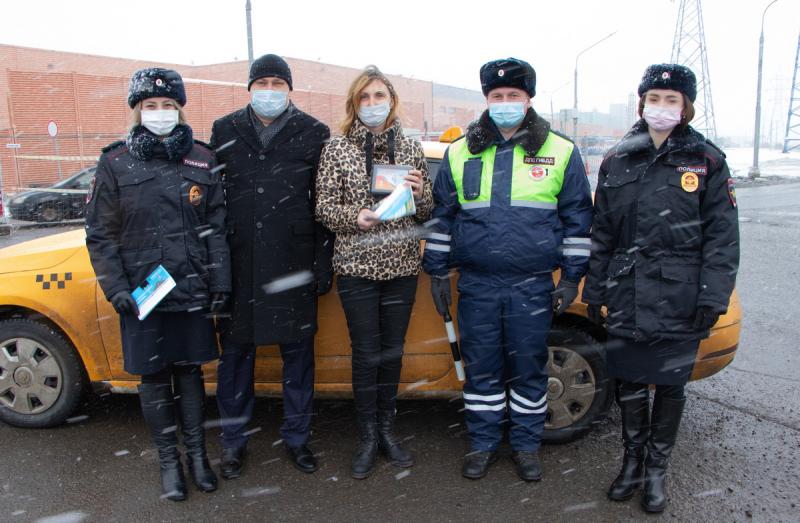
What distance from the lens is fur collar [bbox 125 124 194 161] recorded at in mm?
2957

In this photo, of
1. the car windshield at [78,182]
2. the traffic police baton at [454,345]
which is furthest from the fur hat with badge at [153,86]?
the car windshield at [78,182]

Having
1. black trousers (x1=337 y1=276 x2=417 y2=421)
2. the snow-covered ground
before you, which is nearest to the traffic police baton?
black trousers (x1=337 y1=276 x2=417 y2=421)

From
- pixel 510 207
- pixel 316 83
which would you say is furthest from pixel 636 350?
pixel 316 83

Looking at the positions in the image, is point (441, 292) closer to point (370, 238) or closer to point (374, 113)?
point (370, 238)

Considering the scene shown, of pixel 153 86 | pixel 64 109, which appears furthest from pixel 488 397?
pixel 64 109

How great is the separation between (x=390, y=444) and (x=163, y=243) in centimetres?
150

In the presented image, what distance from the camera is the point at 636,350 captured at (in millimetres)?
2945

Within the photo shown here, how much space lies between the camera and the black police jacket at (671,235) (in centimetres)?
275

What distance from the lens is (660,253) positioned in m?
2.82

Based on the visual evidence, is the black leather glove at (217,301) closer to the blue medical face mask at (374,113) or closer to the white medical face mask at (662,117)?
the blue medical face mask at (374,113)

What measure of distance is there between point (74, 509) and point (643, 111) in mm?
3114

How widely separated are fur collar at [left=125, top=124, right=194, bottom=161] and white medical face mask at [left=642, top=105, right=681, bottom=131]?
6.82 feet

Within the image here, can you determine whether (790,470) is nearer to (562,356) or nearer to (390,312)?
(562,356)

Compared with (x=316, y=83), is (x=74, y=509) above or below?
below
